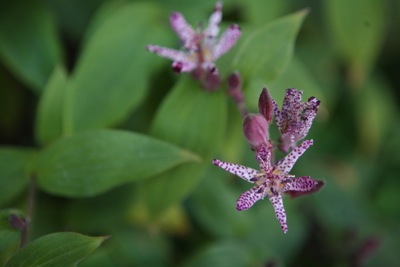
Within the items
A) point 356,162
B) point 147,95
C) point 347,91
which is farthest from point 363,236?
point 147,95

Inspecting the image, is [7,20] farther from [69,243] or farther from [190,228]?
[69,243]

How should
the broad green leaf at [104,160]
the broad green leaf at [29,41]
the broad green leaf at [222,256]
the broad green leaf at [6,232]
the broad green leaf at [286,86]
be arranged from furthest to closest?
the broad green leaf at [29,41]
the broad green leaf at [222,256]
the broad green leaf at [286,86]
the broad green leaf at [104,160]
the broad green leaf at [6,232]

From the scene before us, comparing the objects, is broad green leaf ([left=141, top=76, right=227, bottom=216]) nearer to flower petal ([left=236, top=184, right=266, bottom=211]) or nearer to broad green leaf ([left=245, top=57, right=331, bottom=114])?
broad green leaf ([left=245, top=57, right=331, bottom=114])

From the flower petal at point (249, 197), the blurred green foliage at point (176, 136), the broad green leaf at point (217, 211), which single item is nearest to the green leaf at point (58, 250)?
the blurred green foliage at point (176, 136)

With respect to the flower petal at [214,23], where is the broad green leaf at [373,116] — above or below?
above

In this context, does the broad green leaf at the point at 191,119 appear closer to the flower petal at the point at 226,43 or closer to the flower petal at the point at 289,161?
the flower petal at the point at 226,43

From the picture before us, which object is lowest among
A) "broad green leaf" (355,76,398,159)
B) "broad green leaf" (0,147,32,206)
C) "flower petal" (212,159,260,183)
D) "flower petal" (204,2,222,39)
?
"flower petal" (212,159,260,183)

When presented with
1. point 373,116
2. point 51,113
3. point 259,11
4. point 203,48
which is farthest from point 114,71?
point 373,116

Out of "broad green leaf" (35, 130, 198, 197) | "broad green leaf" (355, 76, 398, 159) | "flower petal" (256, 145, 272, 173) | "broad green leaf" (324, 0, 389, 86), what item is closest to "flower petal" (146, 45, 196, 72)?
"broad green leaf" (35, 130, 198, 197)

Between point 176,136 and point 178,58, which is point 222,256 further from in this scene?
point 178,58
